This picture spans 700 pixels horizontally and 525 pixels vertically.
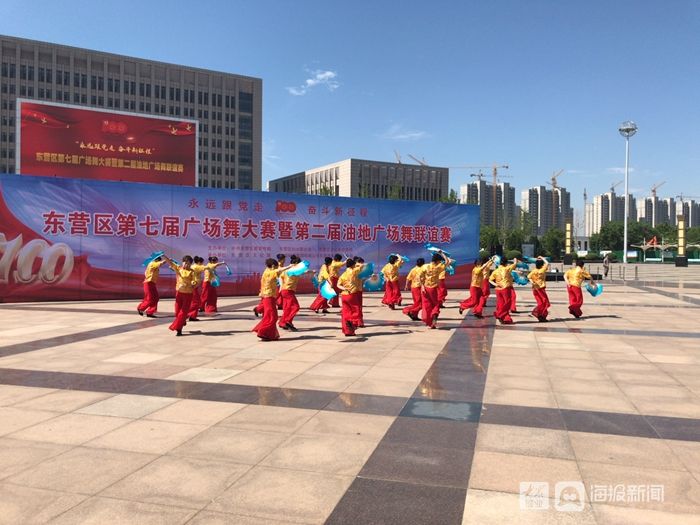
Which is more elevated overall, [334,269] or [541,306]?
[334,269]

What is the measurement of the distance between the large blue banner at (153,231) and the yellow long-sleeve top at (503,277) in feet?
32.6

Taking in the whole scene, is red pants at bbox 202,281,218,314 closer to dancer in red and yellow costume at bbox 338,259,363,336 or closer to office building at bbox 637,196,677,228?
dancer in red and yellow costume at bbox 338,259,363,336

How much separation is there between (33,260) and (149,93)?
8837 cm

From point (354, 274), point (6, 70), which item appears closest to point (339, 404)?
point (354, 274)

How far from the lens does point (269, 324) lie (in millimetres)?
10367

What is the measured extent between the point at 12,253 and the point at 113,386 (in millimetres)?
14071

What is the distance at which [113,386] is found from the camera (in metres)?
6.74

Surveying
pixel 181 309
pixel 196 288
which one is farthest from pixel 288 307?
pixel 181 309

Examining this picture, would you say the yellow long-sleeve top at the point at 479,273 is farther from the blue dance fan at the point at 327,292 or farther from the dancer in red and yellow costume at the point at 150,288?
the dancer in red and yellow costume at the point at 150,288

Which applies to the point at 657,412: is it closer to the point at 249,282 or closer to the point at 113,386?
the point at 113,386

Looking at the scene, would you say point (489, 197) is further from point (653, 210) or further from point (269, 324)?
point (269, 324)

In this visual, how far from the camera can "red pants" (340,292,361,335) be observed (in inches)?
433

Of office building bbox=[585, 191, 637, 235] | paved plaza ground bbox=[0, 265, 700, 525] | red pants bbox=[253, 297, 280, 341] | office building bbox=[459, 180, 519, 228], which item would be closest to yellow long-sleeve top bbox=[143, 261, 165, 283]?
paved plaza ground bbox=[0, 265, 700, 525]

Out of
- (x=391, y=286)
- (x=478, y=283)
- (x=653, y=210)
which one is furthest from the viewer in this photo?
(x=653, y=210)
